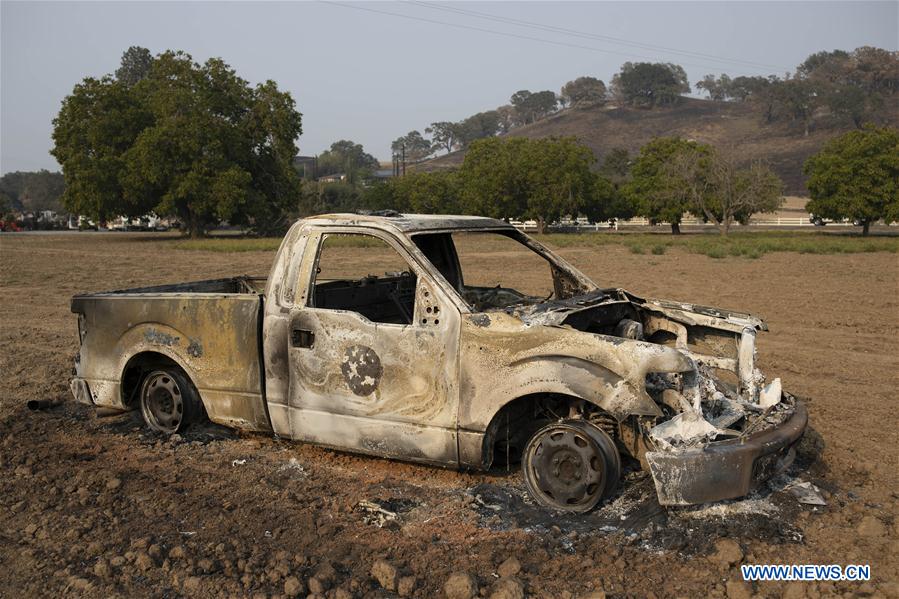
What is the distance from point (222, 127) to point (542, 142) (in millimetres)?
25633

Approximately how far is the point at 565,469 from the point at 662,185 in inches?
2196

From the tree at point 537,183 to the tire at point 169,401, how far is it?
2089 inches

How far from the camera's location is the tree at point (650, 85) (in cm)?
18100

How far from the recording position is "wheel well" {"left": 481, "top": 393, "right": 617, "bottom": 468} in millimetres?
4734

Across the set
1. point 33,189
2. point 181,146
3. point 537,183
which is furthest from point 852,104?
point 33,189

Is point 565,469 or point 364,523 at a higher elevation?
point 565,469

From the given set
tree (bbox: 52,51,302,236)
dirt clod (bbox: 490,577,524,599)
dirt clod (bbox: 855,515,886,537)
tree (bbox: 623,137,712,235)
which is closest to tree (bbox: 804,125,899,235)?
tree (bbox: 623,137,712,235)

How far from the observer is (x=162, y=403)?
6.21 metres

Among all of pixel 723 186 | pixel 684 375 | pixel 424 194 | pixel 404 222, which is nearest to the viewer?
pixel 684 375

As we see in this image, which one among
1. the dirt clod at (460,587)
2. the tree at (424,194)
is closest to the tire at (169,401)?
the dirt clod at (460,587)

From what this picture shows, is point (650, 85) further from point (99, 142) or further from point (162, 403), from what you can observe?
point (162, 403)

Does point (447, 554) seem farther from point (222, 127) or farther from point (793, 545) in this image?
point (222, 127)

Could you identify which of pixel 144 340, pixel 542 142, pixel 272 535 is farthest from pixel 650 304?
pixel 542 142

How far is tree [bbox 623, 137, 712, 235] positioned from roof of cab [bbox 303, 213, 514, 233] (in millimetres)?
50783
